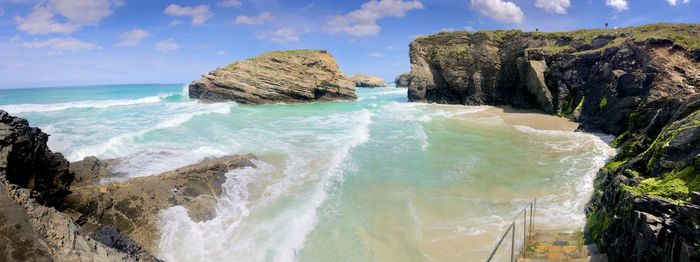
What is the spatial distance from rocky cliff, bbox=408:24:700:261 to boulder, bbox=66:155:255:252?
9255mm

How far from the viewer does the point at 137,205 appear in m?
9.78

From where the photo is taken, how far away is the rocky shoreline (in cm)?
496

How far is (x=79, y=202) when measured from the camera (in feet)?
29.3

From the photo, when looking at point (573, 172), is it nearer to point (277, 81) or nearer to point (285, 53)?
point (277, 81)

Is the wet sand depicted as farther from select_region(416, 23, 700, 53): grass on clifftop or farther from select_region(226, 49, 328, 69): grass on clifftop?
select_region(226, 49, 328, 69): grass on clifftop

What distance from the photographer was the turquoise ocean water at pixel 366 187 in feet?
29.8

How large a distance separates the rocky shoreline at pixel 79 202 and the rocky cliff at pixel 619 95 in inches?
311

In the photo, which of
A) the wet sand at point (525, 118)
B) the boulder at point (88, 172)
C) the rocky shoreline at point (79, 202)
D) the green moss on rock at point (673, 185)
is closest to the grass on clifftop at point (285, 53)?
the wet sand at point (525, 118)

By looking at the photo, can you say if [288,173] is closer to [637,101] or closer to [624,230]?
[624,230]

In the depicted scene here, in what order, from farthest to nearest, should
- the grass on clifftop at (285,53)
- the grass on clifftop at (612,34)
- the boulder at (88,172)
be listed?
the grass on clifftop at (285,53)
the grass on clifftop at (612,34)
the boulder at (88,172)

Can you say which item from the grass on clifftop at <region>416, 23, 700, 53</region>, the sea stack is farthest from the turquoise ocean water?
the sea stack

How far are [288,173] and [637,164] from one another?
10.3 metres

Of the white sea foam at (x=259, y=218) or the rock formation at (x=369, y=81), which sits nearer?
the white sea foam at (x=259, y=218)

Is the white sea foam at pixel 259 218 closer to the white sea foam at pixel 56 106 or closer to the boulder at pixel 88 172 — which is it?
the boulder at pixel 88 172
